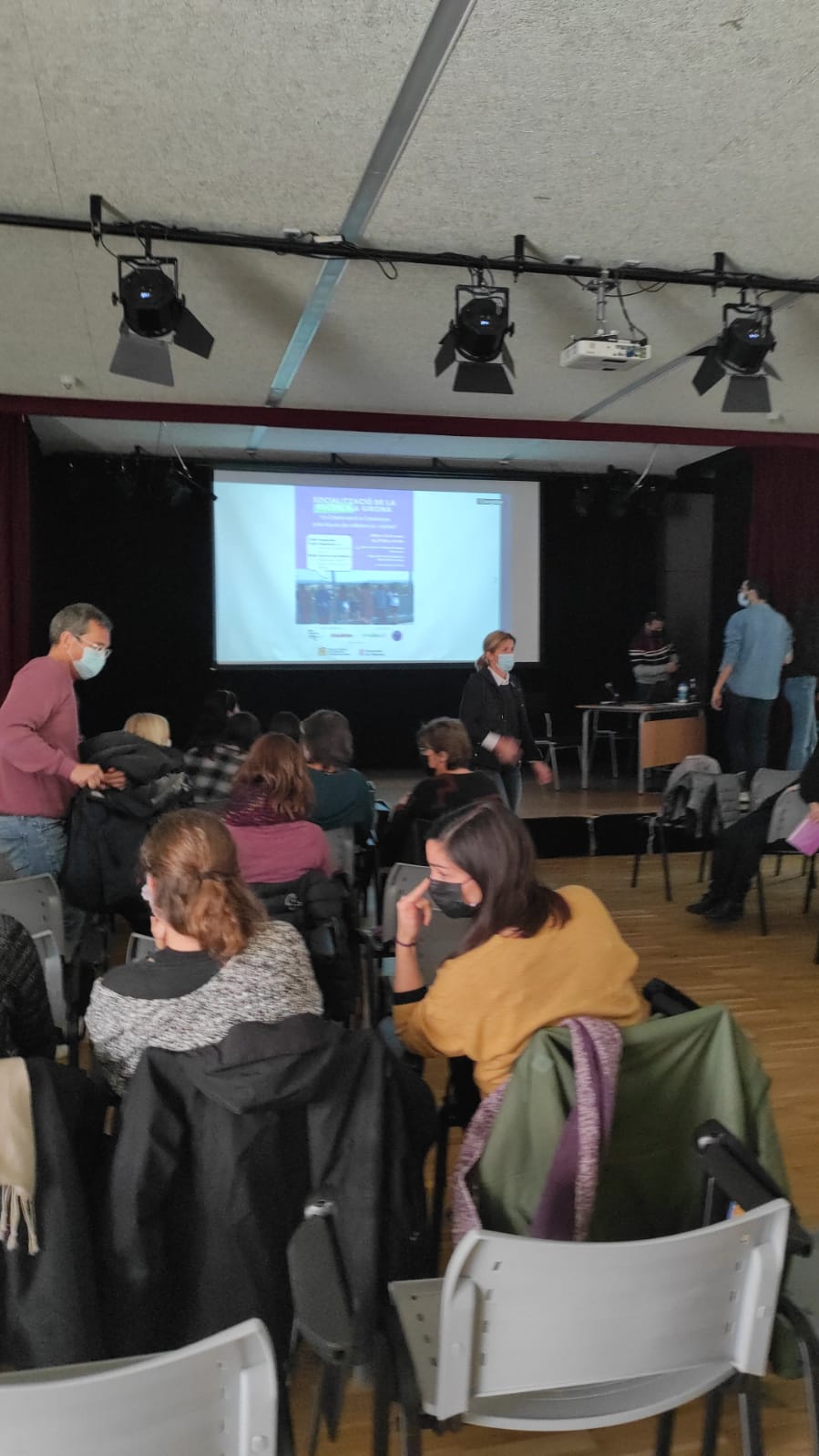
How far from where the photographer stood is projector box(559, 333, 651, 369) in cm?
384

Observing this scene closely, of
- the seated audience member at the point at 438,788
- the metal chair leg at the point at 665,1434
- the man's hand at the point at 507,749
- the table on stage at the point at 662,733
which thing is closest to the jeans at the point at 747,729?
the table on stage at the point at 662,733

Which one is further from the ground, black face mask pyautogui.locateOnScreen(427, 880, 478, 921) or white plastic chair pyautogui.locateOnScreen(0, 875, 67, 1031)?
black face mask pyautogui.locateOnScreen(427, 880, 478, 921)

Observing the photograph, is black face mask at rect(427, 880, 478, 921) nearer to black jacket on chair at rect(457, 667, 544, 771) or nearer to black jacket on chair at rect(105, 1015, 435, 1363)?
black jacket on chair at rect(105, 1015, 435, 1363)

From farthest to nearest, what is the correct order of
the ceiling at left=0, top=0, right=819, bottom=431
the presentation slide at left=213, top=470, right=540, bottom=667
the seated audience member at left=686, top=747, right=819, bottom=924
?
the presentation slide at left=213, top=470, right=540, bottom=667, the seated audience member at left=686, top=747, right=819, bottom=924, the ceiling at left=0, top=0, right=819, bottom=431

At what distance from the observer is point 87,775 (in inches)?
122

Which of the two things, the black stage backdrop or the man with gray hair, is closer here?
the man with gray hair

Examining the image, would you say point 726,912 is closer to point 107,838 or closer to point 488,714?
point 488,714

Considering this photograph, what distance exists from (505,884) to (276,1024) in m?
0.51

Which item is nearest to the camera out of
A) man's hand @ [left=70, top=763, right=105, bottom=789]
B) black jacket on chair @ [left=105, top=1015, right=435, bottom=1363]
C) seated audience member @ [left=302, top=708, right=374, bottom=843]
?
black jacket on chair @ [left=105, top=1015, right=435, bottom=1363]

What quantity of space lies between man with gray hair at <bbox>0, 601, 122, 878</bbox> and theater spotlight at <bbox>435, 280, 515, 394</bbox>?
174 cm

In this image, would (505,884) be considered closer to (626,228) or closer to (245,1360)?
(245,1360)

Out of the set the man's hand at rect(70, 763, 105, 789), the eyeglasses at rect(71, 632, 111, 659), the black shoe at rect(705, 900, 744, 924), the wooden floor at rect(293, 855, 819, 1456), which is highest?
the eyeglasses at rect(71, 632, 111, 659)

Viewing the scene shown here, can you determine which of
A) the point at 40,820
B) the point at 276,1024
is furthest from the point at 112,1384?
the point at 40,820

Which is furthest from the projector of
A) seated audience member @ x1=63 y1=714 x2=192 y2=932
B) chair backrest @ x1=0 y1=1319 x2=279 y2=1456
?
chair backrest @ x1=0 y1=1319 x2=279 y2=1456
